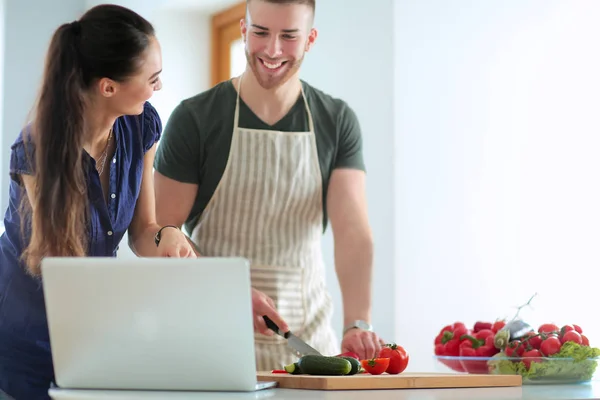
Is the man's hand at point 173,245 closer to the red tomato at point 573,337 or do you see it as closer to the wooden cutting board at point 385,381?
the wooden cutting board at point 385,381

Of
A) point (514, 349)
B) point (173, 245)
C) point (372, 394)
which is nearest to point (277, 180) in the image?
point (173, 245)

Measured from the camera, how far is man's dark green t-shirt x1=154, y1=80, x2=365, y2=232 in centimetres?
213

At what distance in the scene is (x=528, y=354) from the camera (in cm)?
149

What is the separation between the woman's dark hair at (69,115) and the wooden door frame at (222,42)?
2941 mm

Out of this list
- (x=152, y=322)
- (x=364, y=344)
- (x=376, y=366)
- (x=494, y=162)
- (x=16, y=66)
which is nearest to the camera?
(x=152, y=322)

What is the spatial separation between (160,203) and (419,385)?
0.99 m

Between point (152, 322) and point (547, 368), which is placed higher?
point (152, 322)

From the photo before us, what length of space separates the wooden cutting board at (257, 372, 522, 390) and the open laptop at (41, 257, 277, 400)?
5.3 inches

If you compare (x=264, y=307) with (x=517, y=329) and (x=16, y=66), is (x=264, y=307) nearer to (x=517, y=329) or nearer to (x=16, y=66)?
(x=517, y=329)

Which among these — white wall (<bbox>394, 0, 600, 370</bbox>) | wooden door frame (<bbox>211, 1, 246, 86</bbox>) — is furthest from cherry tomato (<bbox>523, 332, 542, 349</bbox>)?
wooden door frame (<bbox>211, 1, 246, 86</bbox>)

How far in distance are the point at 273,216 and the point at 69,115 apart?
78 cm

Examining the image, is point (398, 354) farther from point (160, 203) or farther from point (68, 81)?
point (160, 203)

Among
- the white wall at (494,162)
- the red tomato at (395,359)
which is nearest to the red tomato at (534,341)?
the red tomato at (395,359)

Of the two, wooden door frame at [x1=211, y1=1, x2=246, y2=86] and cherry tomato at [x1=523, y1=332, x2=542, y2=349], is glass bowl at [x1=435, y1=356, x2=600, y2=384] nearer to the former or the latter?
cherry tomato at [x1=523, y1=332, x2=542, y2=349]
